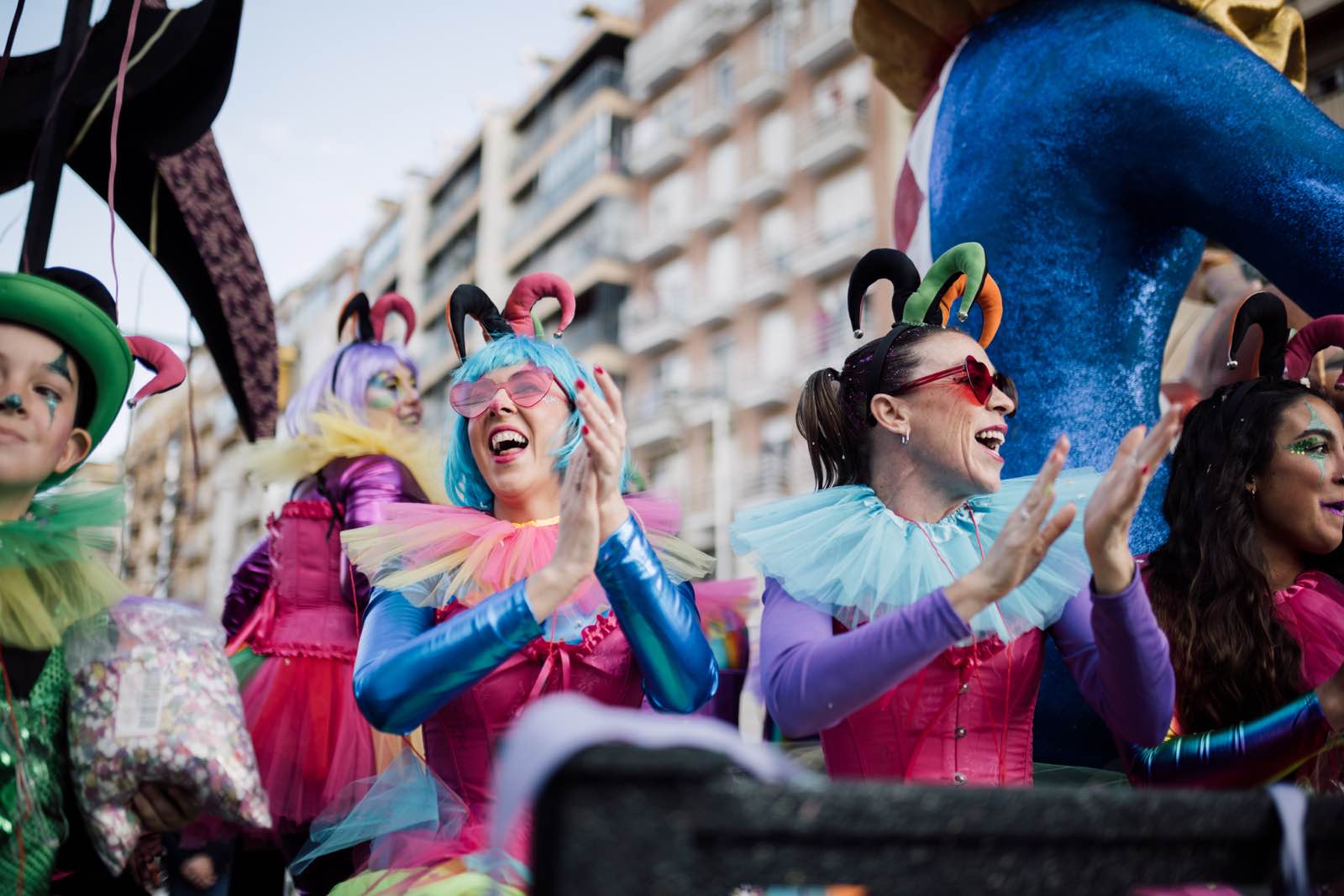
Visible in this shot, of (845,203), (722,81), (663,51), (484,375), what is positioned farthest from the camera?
(663,51)

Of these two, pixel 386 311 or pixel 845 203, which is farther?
pixel 845 203

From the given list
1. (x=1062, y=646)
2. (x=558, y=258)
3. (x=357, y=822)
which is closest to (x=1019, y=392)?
(x=1062, y=646)

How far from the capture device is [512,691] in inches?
83.0

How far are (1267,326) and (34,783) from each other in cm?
227

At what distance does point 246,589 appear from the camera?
3.51m

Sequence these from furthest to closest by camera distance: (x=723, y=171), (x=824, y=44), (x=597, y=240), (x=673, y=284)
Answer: (x=597, y=240), (x=673, y=284), (x=723, y=171), (x=824, y=44)

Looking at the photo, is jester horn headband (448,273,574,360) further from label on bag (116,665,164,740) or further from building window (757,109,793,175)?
building window (757,109,793,175)

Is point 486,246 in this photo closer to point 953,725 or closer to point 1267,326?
point 1267,326

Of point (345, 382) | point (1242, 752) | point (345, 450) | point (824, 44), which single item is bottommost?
point (1242, 752)

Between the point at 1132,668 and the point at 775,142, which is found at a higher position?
the point at 775,142

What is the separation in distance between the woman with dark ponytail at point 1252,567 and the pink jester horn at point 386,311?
235cm

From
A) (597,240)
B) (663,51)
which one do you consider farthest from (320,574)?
(663,51)

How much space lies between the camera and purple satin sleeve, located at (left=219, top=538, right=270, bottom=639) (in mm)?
3496

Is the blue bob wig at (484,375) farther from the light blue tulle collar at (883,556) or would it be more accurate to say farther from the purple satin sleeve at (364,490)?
the purple satin sleeve at (364,490)
